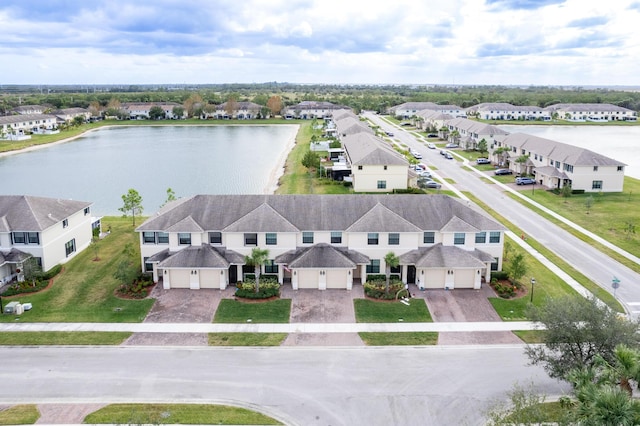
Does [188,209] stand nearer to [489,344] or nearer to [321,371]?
[321,371]

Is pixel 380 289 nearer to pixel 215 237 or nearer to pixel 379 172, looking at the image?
pixel 215 237

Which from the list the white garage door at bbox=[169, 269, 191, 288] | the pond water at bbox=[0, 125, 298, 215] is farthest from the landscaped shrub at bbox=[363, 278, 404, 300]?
the pond water at bbox=[0, 125, 298, 215]

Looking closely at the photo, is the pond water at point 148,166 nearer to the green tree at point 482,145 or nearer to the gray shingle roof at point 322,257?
the gray shingle roof at point 322,257

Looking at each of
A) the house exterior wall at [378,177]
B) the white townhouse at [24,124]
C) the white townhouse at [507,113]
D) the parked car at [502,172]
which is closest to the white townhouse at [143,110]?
the white townhouse at [24,124]

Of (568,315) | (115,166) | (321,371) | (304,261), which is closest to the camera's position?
(568,315)

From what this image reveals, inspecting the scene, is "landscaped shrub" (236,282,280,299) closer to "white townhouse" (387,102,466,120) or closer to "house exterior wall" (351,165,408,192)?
"house exterior wall" (351,165,408,192)

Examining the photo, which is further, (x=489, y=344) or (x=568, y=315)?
(x=489, y=344)

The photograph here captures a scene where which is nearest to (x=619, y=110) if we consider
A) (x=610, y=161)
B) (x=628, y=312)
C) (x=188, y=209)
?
(x=610, y=161)
